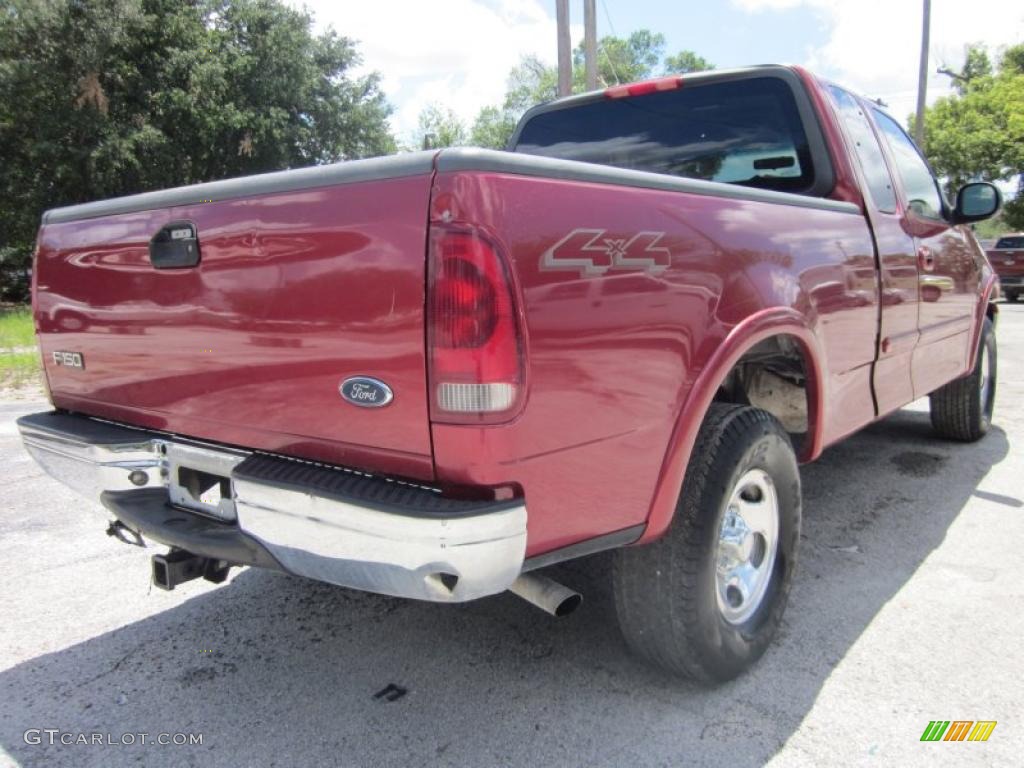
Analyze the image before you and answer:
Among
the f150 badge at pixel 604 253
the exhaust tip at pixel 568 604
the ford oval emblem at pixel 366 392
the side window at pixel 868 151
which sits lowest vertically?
the exhaust tip at pixel 568 604

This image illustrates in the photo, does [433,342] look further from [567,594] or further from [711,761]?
[711,761]

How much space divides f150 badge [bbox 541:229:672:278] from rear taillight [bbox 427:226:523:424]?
0.51ft

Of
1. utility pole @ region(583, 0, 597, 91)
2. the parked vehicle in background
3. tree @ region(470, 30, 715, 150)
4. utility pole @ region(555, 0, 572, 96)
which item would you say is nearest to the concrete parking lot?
utility pole @ region(555, 0, 572, 96)

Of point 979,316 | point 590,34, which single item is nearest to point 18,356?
point 590,34

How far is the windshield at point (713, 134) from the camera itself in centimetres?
339

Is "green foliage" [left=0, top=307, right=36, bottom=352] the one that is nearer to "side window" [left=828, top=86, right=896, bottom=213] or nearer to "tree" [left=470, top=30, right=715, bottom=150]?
"side window" [left=828, top=86, right=896, bottom=213]

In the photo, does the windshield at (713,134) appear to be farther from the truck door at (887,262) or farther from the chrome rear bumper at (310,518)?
the chrome rear bumper at (310,518)

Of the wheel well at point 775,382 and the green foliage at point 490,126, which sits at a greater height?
the green foliage at point 490,126

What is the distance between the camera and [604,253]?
190 cm

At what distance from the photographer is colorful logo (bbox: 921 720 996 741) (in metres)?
2.24

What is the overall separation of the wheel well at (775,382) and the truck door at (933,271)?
81cm

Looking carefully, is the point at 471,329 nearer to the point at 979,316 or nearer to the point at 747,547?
the point at 747,547

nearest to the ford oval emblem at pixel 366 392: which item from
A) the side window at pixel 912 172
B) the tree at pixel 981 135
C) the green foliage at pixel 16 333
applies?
the side window at pixel 912 172

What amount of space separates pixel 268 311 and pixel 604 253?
2.82ft
